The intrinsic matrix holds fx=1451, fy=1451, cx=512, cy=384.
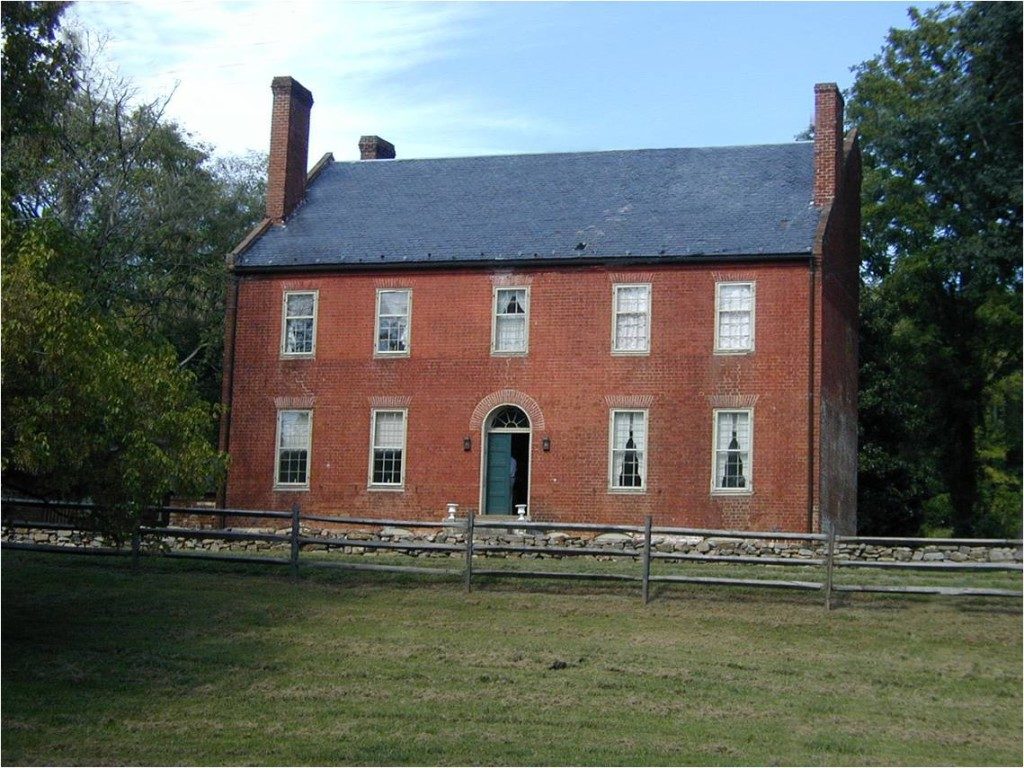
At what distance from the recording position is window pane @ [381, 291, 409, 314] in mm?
33156

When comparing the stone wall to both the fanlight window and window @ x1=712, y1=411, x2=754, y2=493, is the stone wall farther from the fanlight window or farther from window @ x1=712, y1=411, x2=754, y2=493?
the fanlight window

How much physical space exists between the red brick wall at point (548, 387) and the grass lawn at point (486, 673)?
7.22m

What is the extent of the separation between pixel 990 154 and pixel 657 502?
10.5m

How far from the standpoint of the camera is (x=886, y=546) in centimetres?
2969

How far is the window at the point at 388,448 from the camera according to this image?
32656 mm

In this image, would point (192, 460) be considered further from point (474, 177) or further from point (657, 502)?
point (474, 177)

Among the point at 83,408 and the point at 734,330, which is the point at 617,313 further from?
A: the point at 83,408

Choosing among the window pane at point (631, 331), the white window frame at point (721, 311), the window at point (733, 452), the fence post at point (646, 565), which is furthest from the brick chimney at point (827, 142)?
the fence post at point (646, 565)

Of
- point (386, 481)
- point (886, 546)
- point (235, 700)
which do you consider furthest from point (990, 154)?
point (235, 700)

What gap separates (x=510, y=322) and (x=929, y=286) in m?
14.6

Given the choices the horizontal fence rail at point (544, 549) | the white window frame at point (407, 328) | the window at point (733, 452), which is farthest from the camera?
the white window frame at point (407, 328)

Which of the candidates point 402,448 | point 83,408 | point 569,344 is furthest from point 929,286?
point 83,408

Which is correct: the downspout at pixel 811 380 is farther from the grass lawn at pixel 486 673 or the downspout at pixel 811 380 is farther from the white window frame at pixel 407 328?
the white window frame at pixel 407 328

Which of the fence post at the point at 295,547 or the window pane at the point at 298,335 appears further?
the window pane at the point at 298,335
